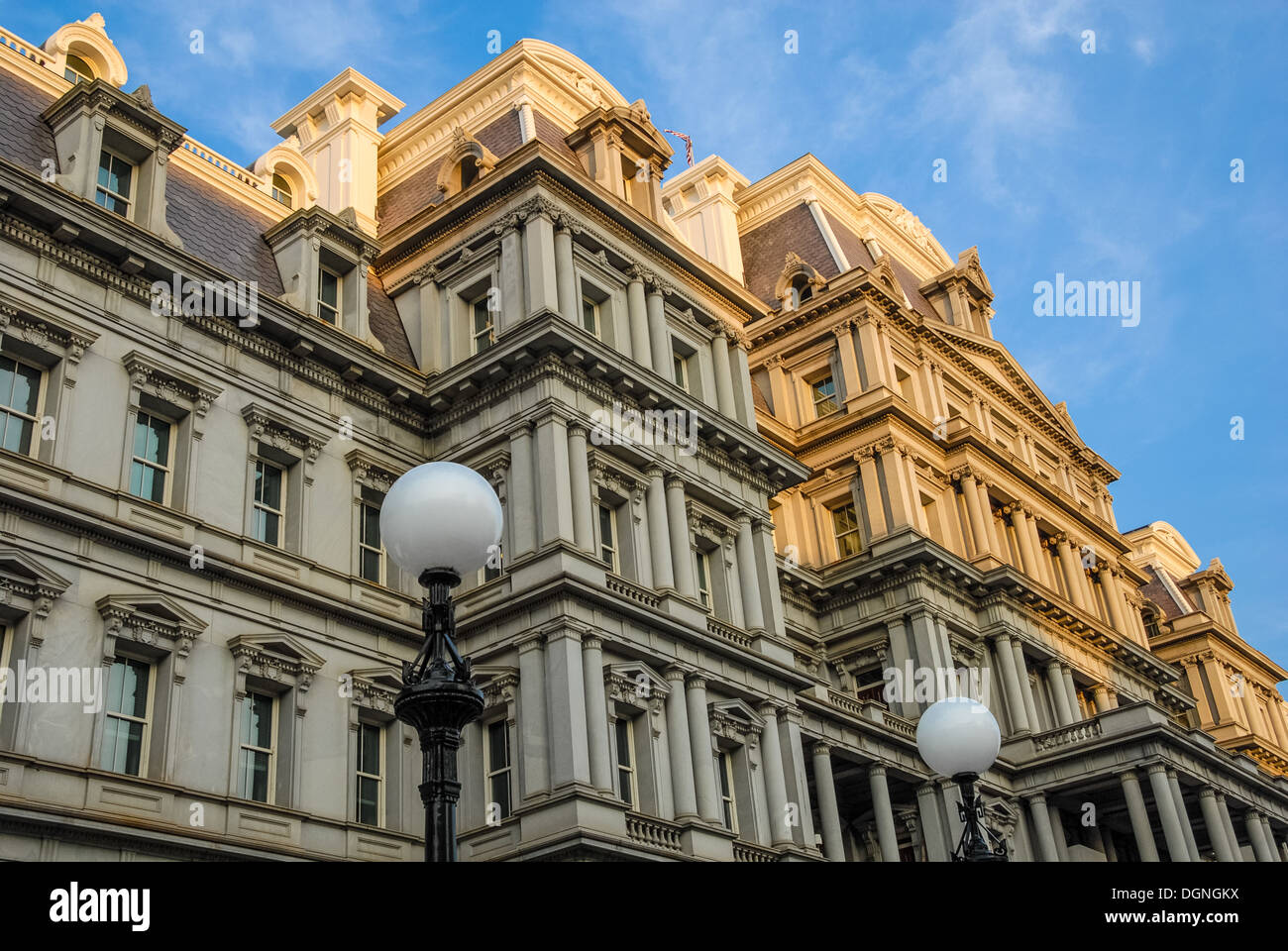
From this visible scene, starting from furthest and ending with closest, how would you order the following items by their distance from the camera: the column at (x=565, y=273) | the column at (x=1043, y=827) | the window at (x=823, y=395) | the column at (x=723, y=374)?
the window at (x=823, y=395) < the column at (x=1043, y=827) < the column at (x=723, y=374) < the column at (x=565, y=273)

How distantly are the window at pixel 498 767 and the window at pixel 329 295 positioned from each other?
30.5ft

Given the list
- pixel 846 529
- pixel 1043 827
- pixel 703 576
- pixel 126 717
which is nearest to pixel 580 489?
pixel 703 576

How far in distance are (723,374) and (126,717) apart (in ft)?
54.1

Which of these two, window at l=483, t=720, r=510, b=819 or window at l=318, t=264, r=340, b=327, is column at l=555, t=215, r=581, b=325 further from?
window at l=483, t=720, r=510, b=819

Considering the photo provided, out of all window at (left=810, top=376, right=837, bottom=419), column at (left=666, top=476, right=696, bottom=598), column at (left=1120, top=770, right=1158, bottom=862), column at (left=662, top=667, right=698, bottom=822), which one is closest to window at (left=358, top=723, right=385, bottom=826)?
column at (left=662, top=667, right=698, bottom=822)

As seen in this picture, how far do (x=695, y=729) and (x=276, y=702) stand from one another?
7699mm

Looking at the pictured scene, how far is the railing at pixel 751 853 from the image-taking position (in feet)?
80.2

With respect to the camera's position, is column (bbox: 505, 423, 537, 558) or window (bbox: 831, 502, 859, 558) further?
window (bbox: 831, 502, 859, 558)

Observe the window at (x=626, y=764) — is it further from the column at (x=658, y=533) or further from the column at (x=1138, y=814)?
the column at (x=1138, y=814)

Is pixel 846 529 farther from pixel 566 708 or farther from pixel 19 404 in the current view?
pixel 19 404

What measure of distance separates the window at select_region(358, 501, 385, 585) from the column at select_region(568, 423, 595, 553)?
384 cm

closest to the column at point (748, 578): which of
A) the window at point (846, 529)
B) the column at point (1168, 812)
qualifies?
the window at point (846, 529)

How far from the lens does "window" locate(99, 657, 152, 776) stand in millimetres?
19672
